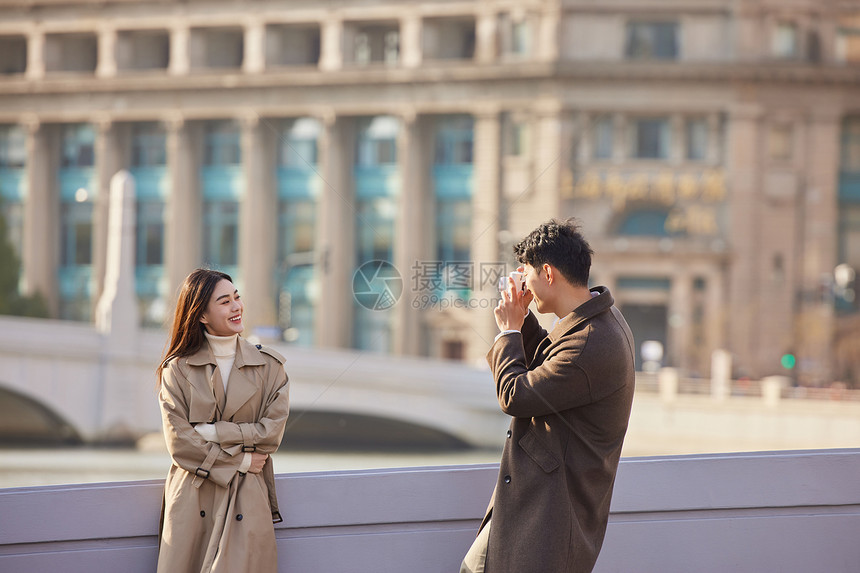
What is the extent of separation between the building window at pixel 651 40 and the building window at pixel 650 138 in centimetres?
248

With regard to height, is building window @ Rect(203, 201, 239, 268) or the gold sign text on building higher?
the gold sign text on building

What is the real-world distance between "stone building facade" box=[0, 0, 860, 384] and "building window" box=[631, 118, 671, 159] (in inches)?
3.4

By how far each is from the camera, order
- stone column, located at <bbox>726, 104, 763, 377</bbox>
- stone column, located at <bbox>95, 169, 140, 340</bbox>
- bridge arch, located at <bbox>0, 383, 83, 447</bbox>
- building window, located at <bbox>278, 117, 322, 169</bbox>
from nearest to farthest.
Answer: stone column, located at <bbox>95, 169, 140, 340</bbox> → bridge arch, located at <bbox>0, 383, 83, 447</bbox> → stone column, located at <bbox>726, 104, 763, 377</bbox> → building window, located at <bbox>278, 117, 322, 169</bbox>

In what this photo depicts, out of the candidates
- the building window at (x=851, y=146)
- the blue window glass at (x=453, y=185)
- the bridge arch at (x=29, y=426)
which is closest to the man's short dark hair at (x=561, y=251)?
the bridge arch at (x=29, y=426)

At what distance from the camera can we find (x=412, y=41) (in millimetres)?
41906

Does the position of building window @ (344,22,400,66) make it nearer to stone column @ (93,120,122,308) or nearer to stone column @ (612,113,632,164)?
stone column @ (612,113,632,164)

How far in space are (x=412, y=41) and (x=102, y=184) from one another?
44.5ft

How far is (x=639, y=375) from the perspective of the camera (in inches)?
1218

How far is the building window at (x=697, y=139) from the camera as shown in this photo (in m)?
41.4

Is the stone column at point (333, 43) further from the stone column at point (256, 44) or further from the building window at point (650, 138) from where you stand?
the building window at point (650, 138)

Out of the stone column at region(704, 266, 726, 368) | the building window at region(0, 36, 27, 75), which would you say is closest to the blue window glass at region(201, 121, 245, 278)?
the building window at region(0, 36, 27, 75)

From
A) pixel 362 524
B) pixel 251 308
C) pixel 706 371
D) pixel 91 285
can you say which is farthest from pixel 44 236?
pixel 362 524

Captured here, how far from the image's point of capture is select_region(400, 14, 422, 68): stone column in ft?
137

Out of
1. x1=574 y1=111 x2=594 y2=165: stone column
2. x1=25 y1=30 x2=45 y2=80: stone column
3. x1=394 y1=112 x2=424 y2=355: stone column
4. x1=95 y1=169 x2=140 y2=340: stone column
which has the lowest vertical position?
x1=95 y1=169 x2=140 y2=340: stone column
